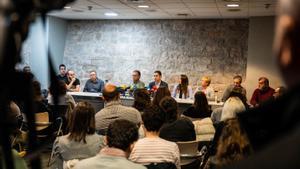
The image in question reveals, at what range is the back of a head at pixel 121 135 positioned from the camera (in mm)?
2539

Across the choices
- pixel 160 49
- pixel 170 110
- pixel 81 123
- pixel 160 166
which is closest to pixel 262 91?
pixel 160 49

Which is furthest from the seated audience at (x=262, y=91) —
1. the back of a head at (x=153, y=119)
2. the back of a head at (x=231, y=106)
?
the back of a head at (x=153, y=119)

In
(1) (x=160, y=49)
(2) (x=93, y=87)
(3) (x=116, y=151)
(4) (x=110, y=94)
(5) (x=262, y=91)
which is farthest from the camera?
(1) (x=160, y=49)

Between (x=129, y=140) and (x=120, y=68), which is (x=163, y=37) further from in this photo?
(x=129, y=140)

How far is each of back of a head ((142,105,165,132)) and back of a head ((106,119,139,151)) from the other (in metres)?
0.72

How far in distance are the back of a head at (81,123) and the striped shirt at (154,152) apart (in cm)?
57

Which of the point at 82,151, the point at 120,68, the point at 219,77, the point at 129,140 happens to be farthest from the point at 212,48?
the point at 129,140

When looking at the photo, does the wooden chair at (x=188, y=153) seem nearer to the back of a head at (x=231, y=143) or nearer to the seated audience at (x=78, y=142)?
the seated audience at (x=78, y=142)

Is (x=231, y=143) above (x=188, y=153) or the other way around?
above

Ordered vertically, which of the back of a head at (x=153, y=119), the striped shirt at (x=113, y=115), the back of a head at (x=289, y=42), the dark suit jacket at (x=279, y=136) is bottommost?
the striped shirt at (x=113, y=115)

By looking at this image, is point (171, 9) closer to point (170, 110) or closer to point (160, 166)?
point (170, 110)

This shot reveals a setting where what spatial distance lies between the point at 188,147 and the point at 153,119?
1.63 ft

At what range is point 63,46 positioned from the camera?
10891 mm

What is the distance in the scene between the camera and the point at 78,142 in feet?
11.3
